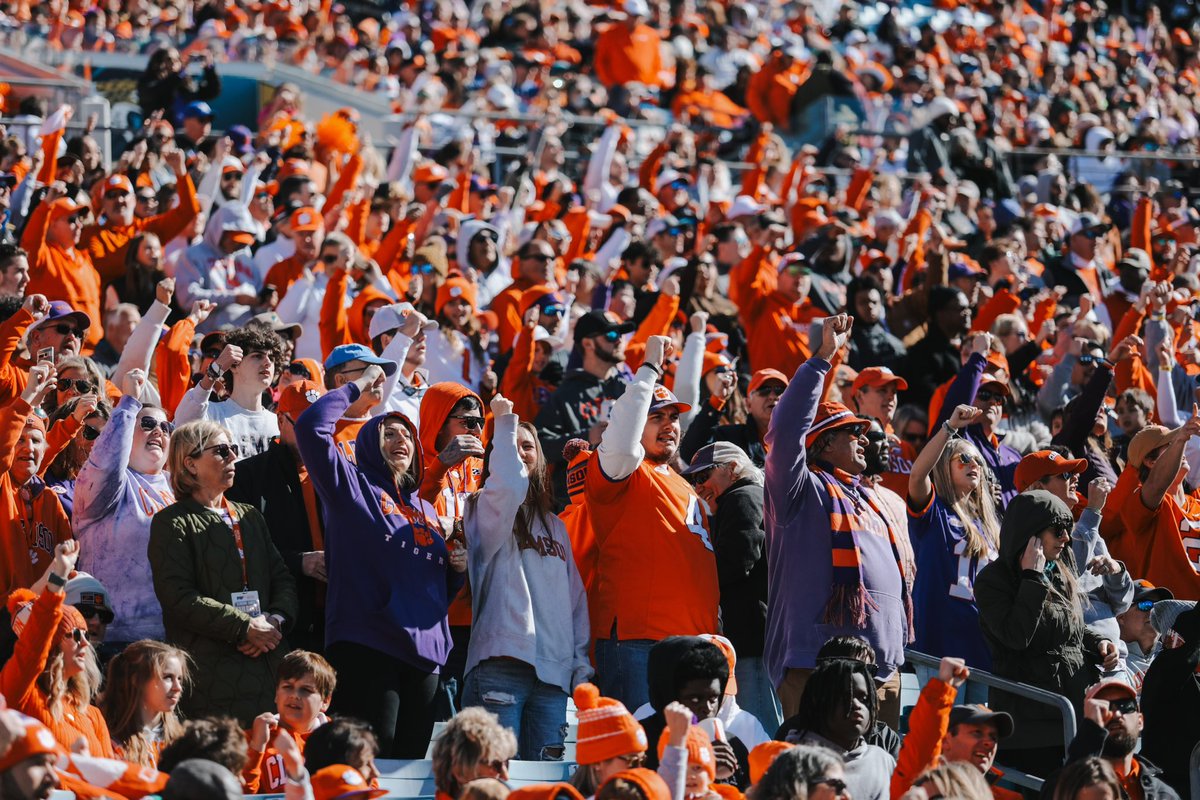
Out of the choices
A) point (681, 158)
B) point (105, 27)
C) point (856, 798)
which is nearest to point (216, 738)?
point (856, 798)

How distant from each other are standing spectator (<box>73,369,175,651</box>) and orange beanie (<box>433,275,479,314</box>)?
A: 3386 millimetres

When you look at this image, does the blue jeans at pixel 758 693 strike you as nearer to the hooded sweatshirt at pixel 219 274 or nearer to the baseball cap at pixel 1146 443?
the baseball cap at pixel 1146 443

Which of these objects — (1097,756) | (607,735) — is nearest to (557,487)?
(1097,756)

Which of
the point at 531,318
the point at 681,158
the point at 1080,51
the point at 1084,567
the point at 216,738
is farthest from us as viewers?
the point at 1080,51

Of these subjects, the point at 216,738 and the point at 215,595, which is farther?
the point at 215,595

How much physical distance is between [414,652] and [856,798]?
1.63 meters

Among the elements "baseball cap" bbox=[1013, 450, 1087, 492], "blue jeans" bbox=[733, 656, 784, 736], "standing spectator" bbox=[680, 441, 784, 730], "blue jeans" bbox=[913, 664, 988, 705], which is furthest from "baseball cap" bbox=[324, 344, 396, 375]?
"baseball cap" bbox=[1013, 450, 1087, 492]

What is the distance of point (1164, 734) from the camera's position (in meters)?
7.65

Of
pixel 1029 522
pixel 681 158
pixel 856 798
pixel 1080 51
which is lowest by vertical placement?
pixel 856 798

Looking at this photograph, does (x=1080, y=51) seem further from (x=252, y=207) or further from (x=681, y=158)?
(x=252, y=207)

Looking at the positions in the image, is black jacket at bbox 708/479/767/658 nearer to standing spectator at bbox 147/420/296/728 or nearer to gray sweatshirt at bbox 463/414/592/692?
gray sweatshirt at bbox 463/414/592/692

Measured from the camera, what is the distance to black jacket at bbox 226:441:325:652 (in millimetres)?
7473

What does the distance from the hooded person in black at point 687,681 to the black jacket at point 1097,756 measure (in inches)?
39.7

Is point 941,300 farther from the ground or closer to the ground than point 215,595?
farther from the ground
